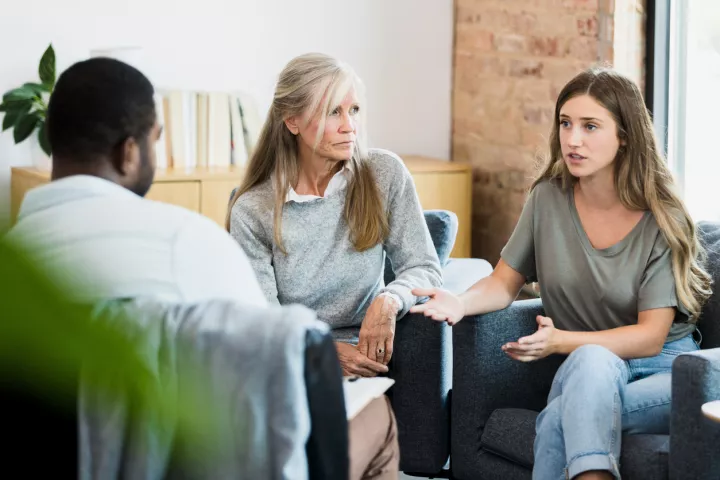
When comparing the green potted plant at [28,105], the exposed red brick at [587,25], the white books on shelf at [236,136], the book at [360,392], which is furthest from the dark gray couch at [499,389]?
the green potted plant at [28,105]

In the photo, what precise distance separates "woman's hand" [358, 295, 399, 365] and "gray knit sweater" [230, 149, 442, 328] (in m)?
0.11

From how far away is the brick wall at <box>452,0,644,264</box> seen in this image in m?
3.86

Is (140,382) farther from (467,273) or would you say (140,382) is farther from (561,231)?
(467,273)

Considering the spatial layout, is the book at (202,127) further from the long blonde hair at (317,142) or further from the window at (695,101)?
the window at (695,101)

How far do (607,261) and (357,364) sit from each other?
652 millimetres

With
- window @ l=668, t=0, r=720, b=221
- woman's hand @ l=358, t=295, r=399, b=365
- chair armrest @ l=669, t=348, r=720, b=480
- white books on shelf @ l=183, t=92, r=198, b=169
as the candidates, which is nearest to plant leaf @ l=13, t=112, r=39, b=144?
white books on shelf @ l=183, t=92, r=198, b=169

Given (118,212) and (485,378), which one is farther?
(485,378)

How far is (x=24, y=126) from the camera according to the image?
145 inches

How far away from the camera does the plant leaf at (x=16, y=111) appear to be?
367cm

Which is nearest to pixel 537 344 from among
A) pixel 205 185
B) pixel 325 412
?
pixel 325 412

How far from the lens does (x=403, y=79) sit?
15.1 feet

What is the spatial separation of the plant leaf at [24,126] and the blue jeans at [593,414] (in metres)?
2.32

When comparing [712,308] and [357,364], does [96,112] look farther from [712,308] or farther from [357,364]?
[712,308]

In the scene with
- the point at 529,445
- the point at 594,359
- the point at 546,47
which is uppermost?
the point at 546,47
